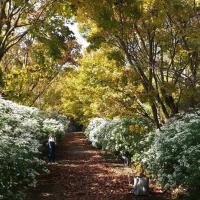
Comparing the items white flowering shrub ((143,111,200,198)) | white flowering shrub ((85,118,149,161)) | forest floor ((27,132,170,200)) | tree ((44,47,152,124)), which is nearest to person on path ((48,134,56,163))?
forest floor ((27,132,170,200))

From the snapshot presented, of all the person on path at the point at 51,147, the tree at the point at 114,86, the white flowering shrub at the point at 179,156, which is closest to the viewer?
the white flowering shrub at the point at 179,156

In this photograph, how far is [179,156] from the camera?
11.5 m

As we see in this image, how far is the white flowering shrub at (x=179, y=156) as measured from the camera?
1078 centimetres

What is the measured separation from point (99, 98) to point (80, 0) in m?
7.33

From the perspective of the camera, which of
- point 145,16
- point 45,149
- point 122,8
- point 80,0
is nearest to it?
point 80,0

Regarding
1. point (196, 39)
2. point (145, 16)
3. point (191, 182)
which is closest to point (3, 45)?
point (145, 16)

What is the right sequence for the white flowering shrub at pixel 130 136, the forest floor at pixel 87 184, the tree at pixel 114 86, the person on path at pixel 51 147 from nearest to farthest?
the forest floor at pixel 87 184 < the tree at pixel 114 86 < the white flowering shrub at pixel 130 136 < the person on path at pixel 51 147

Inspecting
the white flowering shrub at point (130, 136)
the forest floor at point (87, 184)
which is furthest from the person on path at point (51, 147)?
the white flowering shrub at point (130, 136)

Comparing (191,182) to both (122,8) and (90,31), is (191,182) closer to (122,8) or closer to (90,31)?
(122,8)

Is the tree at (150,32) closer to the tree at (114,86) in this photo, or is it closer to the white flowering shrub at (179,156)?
the tree at (114,86)

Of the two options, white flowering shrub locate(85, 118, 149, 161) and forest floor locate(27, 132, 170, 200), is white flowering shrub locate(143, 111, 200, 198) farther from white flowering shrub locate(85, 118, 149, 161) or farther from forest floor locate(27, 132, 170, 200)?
white flowering shrub locate(85, 118, 149, 161)

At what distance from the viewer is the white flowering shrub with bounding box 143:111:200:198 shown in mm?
10781

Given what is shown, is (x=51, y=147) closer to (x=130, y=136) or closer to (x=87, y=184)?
(x=130, y=136)

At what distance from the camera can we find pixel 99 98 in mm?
19812
